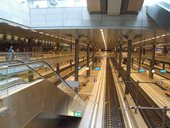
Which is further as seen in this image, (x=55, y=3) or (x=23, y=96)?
(x=55, y=3)

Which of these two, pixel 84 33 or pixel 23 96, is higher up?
pixel 84 33

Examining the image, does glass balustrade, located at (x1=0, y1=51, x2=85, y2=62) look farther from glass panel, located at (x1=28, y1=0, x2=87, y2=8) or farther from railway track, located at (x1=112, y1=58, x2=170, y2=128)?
railway track, located at (x1=112, y1=58, x2=170, y2=128)

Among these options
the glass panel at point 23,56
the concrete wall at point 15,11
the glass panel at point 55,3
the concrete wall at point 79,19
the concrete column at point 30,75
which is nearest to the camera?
the concrete column at point 30,75

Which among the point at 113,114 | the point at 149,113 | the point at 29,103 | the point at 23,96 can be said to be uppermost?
the point at 23,96

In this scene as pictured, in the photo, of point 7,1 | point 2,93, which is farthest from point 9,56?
point 2,93

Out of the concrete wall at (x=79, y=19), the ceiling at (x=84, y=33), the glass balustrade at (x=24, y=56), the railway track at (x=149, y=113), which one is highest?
the concrete wall at (x=79, y=19)

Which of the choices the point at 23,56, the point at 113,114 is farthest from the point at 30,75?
the point at 113,114

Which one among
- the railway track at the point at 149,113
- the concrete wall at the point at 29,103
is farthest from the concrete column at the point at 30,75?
the railway track at the point at 149,113

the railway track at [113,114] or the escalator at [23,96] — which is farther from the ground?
the escalator at [23,96]

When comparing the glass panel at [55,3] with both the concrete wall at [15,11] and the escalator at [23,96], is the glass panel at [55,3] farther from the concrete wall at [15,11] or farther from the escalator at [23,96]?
the escalator at [23,96]

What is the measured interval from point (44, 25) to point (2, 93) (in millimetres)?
13637

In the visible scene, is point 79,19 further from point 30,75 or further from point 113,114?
point 30,75

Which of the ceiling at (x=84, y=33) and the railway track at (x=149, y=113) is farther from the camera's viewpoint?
the ceiling at (x=84, y=33)

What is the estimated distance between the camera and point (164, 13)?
10.8m
